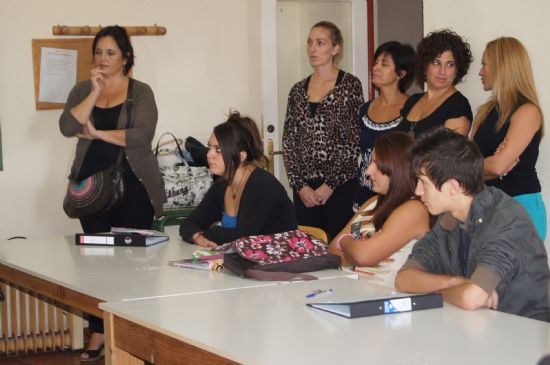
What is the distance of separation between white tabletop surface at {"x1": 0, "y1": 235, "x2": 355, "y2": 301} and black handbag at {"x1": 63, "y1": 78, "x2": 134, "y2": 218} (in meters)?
0.23

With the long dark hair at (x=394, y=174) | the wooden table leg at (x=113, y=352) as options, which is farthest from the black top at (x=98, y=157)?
the wooden table leg at (x=113, y=352)

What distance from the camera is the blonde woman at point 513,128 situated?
143 inches

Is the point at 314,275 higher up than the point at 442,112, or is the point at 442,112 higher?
the point at 442,112

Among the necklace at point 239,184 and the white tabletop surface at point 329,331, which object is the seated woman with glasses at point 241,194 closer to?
the necklace at point 239,184

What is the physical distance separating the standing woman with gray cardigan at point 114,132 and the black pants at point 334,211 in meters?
0.84

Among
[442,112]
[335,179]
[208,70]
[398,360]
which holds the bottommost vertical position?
[398,360]

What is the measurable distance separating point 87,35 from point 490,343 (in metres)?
4.05

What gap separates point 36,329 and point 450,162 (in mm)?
3094

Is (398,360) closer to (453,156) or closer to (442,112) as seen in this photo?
(453,156)

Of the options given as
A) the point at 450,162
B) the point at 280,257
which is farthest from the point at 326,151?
the point at 450,162

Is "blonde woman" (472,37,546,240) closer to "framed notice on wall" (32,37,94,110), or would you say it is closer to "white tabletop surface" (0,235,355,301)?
"white tabletop surface" (0,235,355,301)

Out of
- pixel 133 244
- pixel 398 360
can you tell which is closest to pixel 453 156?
pixel 398 360

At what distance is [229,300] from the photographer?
2.69 m

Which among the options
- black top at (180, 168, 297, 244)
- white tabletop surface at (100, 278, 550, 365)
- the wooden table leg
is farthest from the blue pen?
black top at (180, 168, 297, 244)
